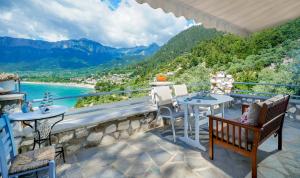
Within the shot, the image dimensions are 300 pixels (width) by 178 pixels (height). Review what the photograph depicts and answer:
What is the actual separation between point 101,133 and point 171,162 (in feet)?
4.06

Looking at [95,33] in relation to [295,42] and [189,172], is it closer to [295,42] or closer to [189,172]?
[295,42]

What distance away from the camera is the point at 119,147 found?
2975mm

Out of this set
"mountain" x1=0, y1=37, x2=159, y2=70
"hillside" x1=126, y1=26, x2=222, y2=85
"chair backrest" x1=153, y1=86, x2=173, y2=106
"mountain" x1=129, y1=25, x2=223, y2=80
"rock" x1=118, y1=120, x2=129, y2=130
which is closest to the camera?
"rock" x1=118, y1=120, x2=129, y2=130

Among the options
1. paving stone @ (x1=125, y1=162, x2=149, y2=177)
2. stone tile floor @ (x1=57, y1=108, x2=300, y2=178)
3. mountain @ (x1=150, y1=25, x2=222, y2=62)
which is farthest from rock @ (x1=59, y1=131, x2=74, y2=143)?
mountain @ (x1=150, y1=25, x2=222, y2=62)

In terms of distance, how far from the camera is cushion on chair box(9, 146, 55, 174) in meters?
1.53

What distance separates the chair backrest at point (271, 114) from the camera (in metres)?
1.95

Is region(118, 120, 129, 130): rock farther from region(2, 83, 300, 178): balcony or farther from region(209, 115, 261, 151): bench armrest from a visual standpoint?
region(209, 115, 261, 151): bench armrest

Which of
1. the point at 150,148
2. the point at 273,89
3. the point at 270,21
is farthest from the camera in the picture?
the point at 273,89

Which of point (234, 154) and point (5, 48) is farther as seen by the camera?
point (5, 48)

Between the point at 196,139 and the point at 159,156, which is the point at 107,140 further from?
the point at 196,139

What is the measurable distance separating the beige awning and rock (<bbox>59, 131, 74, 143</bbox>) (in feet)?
6.73

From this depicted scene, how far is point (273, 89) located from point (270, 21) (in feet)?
15.1

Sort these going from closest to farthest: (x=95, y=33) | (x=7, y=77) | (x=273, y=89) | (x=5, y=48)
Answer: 1. (x=7, y=77)
2. (x=273, y=89)
3. (x=5, y=48)
4. (x=95, y=33)

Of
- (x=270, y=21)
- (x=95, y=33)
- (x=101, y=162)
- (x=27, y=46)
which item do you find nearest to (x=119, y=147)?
(x=101, y=162)
